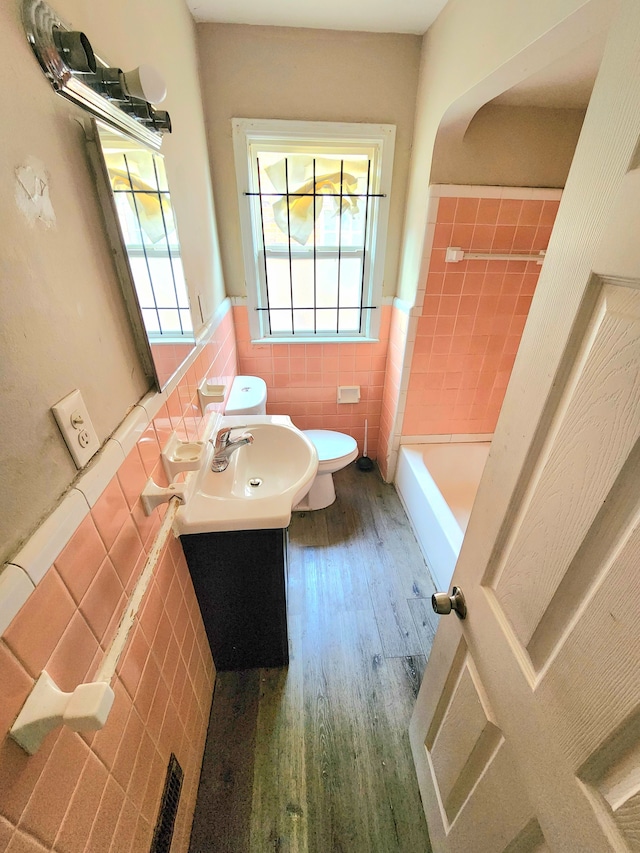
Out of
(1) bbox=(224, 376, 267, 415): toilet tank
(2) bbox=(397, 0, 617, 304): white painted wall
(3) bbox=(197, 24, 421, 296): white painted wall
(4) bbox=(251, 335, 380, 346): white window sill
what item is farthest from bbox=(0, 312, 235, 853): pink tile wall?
(3) bbox=(197, 24, 421, 296): white painted wall

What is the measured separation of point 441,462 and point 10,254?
7.34 ft

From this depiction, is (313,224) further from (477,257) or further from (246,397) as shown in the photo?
(246,397)

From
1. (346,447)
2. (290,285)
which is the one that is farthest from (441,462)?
(290,285)

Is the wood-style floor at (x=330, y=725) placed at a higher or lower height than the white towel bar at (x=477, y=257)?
lower

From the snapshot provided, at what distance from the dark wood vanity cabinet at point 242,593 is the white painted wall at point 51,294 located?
1.83 feet

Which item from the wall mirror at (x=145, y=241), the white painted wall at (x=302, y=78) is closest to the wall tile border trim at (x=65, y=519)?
the wall mirror at (x=145, y=241)

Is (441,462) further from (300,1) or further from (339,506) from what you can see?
(300,1)

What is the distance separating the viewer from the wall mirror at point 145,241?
69 centimetres

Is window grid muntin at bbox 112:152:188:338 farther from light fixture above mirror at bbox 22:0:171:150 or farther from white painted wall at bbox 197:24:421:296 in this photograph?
white painted wall at bbox 197:24:421:296

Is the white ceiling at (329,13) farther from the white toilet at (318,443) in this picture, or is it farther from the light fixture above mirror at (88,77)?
the white toilet at (318,443)

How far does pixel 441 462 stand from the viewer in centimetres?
228

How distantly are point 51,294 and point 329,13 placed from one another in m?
1.86

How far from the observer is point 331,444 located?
216 cm

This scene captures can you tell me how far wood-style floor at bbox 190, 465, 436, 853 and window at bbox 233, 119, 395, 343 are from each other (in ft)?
4.87
